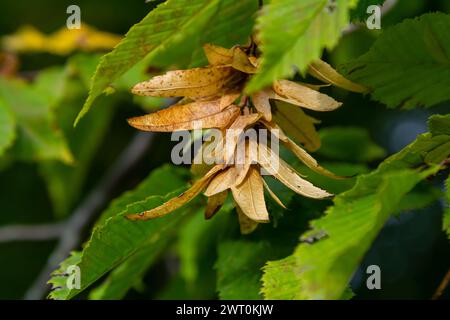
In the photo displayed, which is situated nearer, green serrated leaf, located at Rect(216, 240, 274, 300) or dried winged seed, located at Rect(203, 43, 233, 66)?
dried winged seed, located at Rect(203, 43, 233, 66)

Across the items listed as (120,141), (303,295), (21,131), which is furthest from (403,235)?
(303,295)

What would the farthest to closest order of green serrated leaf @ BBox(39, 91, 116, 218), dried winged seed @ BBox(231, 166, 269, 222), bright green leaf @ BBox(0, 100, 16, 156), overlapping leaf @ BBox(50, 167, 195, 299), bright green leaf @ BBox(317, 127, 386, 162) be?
green serrated leaf @ BBox(39, 91, 116, 218) → bright green leaf @ BBox(317, 127, 386, 162) → bright green leaf @ BBox(0, 100, 16, 156) → overlapping leaf @ BBox(50, 167, 195, 299) → dried winged seed @ BBox(231, 166, 269, 222)

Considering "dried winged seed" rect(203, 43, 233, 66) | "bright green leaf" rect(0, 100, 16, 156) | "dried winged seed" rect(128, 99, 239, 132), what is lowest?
"dried winged seed" rect(128, 99, 239, 132)

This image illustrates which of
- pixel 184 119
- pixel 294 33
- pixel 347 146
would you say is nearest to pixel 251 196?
pixel 184 119

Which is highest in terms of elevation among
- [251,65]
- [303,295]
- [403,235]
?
[403,235]

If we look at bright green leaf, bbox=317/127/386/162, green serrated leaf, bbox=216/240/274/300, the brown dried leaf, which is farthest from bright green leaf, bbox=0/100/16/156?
the brown dried leaf

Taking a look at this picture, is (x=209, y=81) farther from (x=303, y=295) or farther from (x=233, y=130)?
(x=303, y=295)

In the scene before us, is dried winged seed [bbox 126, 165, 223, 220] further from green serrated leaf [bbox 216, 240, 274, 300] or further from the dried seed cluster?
green serrated leaf [bbox 216, 240, 274, 300]
